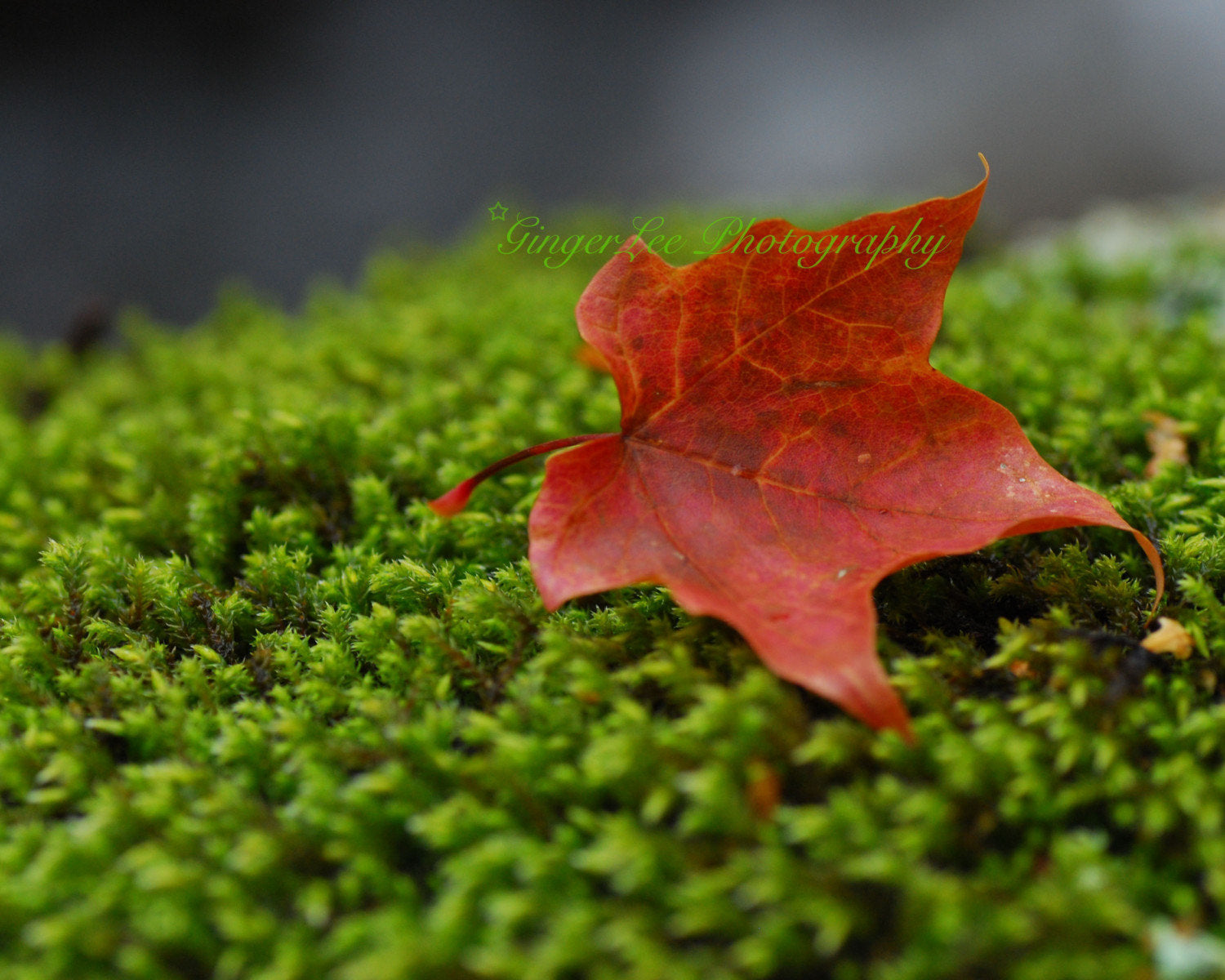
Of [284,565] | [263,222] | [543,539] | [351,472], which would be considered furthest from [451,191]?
[543,539]

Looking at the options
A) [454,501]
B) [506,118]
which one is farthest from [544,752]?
[506,118]

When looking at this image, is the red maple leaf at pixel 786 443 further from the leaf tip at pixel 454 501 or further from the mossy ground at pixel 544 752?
the mossy ground at pixel 544 752

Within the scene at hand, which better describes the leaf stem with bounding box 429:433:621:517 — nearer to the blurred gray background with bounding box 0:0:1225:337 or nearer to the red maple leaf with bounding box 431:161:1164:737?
the red maple leaf with bounding box 431:161:1164:737

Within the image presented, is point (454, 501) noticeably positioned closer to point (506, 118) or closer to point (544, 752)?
point (544, 752)

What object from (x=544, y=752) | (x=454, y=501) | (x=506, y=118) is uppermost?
(x=506, y=118)

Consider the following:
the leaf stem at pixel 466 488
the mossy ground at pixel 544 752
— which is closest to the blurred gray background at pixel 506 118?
the mossy ground at pixel 544 752

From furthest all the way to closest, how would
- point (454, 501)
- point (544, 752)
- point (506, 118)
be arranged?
point (506, 118) < point (454, 501) < point (544, 752)

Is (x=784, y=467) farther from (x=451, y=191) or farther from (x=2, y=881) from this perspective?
(x=451, y=191)
